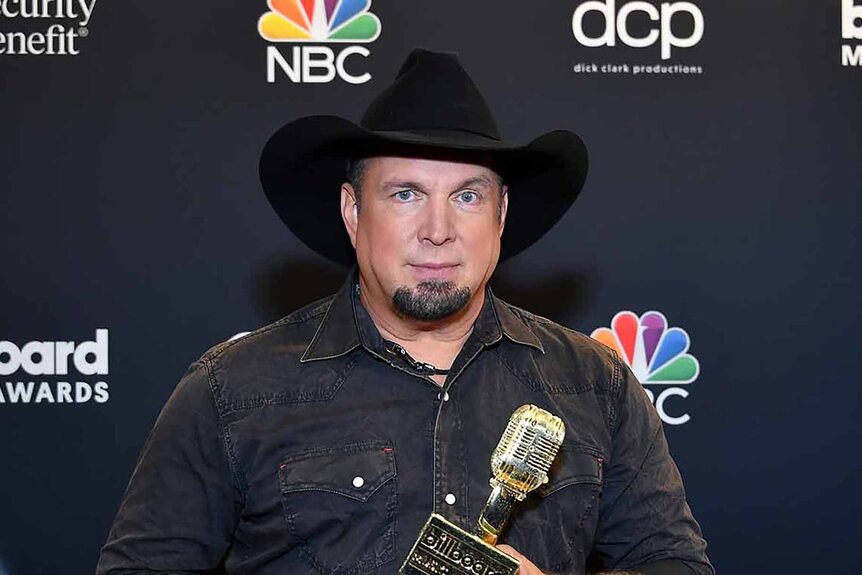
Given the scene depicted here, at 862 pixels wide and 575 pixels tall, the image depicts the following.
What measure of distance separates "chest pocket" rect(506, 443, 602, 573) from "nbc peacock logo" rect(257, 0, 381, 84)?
41.6 inches

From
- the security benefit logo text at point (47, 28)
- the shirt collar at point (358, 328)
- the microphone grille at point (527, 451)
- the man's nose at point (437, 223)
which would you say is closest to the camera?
the microphone grille at point (527, 451)

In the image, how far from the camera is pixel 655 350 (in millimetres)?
2523

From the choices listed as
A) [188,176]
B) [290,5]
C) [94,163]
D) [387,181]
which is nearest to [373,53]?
[290,5]

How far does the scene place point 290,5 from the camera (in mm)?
2459

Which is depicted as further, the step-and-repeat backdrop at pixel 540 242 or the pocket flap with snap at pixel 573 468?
the step-and-repeat backdrop at pixel 540 242

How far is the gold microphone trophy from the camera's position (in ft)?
4.52

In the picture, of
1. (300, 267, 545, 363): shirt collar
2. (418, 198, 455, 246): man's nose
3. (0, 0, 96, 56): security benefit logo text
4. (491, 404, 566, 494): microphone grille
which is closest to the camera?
(491, 404, 566, 494): microphone grille

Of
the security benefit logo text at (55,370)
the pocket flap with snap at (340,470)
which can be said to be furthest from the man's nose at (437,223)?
the security benefit logo text at (55,370)

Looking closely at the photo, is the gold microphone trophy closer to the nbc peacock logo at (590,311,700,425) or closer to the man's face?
the man's face

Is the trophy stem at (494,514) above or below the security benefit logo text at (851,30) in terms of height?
below

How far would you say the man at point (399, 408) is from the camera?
1.67 m

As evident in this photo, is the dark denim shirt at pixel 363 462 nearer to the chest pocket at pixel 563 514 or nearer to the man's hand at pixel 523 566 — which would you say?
the chest pocket at pixel 563 514

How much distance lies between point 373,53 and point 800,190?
96cm

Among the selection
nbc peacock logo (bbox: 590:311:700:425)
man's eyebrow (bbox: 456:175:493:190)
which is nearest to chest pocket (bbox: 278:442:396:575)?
man's eyebrow (bbox: 456:175:493:190)
